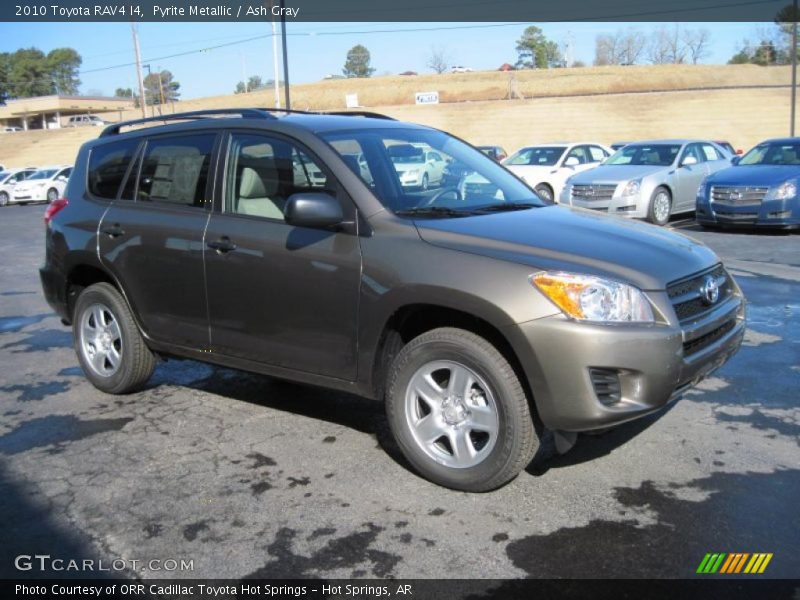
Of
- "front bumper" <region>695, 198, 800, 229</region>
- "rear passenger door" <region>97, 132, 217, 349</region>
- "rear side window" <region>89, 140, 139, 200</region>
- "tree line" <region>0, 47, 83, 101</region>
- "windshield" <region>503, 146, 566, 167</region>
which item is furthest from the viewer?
"tree line" <region>0, 47, 83, 101</region>

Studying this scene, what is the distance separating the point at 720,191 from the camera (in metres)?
13.8

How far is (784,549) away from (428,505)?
1.53 metres

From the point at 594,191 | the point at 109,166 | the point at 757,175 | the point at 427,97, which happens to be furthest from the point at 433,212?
the point at 427,97

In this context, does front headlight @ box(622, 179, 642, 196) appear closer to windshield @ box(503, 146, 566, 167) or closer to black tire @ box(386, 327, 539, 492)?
windshield @ box(503, 146, 566, 167)

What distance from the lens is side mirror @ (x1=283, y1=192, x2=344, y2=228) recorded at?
155 inches

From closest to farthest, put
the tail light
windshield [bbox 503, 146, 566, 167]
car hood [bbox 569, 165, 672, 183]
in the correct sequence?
the tail light, car hood [bbox 569, 165, 672, 183], windshield [bbox 503, 146, 566, 167]

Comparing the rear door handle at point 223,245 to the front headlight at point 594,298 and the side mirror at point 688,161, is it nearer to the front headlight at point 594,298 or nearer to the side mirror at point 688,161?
the front headlight at point 594,298

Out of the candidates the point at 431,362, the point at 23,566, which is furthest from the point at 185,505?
the point at 431,362

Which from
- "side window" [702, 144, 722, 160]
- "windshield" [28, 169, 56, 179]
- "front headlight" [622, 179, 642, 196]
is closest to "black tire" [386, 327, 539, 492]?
"front headlight" [622, 179, 642, 196]

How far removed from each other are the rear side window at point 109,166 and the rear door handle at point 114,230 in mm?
264

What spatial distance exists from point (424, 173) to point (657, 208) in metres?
12.0

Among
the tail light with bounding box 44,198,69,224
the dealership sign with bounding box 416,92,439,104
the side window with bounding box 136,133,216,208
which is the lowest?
the tail light with bounding box 44,198,69,224

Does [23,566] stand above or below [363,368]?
below

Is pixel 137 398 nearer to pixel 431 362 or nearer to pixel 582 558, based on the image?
pixel 431 362
